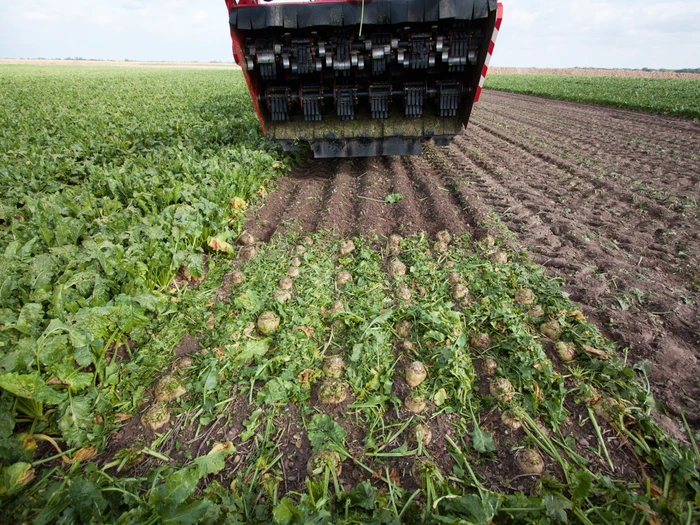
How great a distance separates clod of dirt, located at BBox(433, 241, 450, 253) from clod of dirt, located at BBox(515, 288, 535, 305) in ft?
2.80

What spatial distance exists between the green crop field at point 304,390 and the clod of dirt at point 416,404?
0.01 m

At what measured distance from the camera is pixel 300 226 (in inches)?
164

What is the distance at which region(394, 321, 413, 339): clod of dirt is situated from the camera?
2611 mm

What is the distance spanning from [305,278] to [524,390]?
74.5 inches

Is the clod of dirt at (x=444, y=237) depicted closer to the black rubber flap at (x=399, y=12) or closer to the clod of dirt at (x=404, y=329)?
the clod of dirt at (x=404, y=329)

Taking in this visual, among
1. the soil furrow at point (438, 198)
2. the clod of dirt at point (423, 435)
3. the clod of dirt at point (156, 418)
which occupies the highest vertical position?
the soil furrow at point (438, 198)

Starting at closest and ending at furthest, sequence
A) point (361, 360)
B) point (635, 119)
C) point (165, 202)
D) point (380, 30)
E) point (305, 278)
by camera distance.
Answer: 1. point (361, 360)
2. point (305, 278)
3. point (165, 202)
4. point (380, 30)
5. point (635, 119)

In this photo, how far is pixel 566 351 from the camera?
2.36m

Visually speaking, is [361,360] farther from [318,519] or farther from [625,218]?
[625,218]

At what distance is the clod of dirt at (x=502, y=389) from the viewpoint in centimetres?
210

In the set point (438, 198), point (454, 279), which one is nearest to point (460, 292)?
point (454, 279)

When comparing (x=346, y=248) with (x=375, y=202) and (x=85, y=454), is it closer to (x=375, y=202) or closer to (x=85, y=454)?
(x=375, y=202)

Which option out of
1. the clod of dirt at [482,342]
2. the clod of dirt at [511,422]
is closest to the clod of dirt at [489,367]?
the clod of dirt at [482,342]

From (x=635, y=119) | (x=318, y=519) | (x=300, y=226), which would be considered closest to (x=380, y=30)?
(x=300, y=226)
